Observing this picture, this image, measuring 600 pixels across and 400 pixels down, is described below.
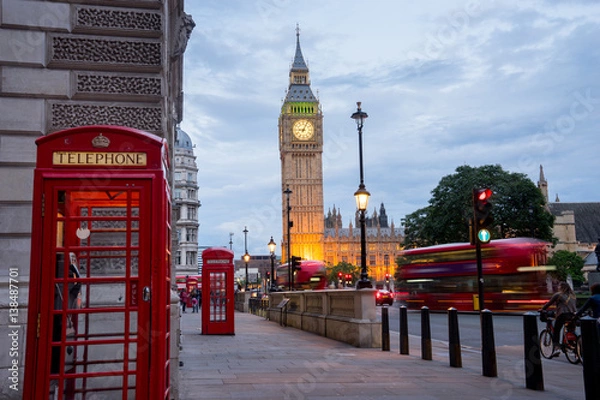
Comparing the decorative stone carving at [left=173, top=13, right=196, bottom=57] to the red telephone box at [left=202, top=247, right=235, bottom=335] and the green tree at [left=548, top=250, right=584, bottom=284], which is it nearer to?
the red telephone box at [left=202, top=247, right=235, bottom=335]

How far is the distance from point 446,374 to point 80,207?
22.8ft

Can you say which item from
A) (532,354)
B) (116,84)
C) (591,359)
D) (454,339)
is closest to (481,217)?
(454,339)

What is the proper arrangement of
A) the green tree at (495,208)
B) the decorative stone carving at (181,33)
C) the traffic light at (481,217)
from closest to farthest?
the traffic light at (481,217) < the decorative stone carving at (181,33) < the green tree at (495,208)

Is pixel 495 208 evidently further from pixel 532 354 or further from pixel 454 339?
pixel 532 354

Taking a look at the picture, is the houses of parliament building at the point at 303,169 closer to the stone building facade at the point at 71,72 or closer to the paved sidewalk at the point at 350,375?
the paved sidewalk at the point at 350,375

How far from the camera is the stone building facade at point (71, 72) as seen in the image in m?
7.62

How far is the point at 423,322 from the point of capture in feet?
40.0

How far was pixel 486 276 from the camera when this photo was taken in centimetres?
3025

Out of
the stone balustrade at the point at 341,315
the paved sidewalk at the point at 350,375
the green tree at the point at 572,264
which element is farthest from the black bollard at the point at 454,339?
the green tree at the point at 572,264

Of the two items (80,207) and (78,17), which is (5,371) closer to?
(80,207)

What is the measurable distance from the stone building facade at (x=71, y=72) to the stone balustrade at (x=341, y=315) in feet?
27.3

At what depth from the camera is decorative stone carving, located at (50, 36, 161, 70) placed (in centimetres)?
786

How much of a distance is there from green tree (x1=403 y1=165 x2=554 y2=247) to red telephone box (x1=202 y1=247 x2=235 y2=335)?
127ft

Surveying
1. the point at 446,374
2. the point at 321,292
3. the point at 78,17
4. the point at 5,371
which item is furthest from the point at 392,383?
the point at 321,292
